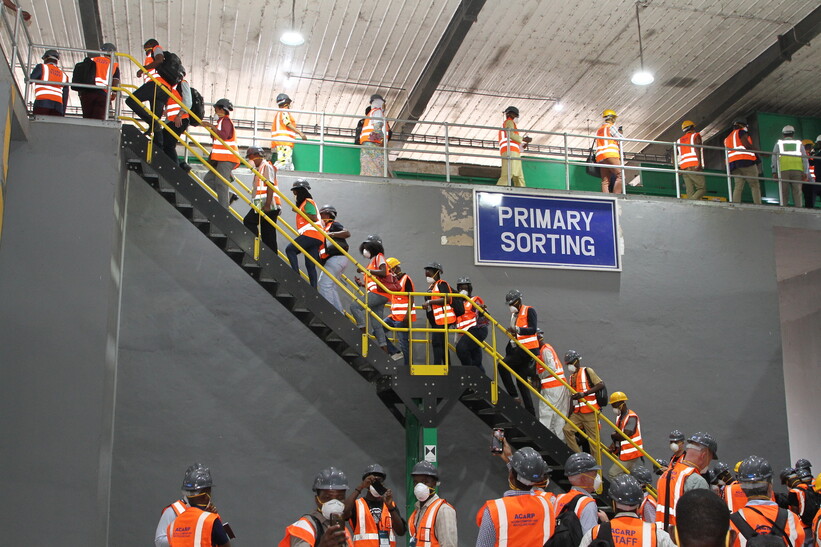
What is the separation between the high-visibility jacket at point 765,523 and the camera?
236 inches

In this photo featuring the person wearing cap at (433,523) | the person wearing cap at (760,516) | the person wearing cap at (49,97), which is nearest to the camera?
the person wearing cap at (760,516)

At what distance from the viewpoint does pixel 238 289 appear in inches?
505

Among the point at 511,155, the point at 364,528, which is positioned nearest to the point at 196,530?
the point at 364,528

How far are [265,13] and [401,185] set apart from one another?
4893mm

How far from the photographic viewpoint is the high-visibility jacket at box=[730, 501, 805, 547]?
19.6 feet

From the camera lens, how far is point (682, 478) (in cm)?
729

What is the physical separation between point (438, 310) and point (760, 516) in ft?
22.1

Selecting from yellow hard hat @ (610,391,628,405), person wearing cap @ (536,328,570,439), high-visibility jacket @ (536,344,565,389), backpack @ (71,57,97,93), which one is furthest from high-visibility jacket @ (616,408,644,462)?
backpack @ (71,57,97,93)

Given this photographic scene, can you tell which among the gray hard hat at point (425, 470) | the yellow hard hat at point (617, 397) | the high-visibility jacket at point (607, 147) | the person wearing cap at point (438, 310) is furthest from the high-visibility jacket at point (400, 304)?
the high-visibility jacket at point (607, 147)

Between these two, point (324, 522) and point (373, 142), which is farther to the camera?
point (373, 142)

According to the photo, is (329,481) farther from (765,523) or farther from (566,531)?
(765,523)

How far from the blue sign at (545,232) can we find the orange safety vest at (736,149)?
3.10 m

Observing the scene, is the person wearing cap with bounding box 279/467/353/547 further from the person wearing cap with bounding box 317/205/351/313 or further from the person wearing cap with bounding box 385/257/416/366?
the person wearing cap with bounding box 385/257/416/366

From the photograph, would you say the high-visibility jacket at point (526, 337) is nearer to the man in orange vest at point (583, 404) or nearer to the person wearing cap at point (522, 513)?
the man in orange vest at point (583, 404)
